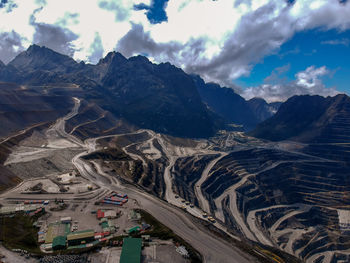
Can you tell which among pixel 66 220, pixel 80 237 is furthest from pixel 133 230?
pixel 66 220

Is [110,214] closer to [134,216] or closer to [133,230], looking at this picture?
[134,216]

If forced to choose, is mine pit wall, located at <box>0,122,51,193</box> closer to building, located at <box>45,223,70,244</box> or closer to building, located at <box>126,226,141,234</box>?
building, located at <box>45,223,70,244</box>

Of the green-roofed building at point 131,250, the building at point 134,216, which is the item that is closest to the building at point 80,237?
the green-roofed building at point 131,250

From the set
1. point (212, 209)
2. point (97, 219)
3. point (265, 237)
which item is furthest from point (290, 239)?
point (97, 219)

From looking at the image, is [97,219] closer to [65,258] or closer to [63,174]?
[65,258]

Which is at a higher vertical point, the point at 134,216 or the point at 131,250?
the point at 134,216

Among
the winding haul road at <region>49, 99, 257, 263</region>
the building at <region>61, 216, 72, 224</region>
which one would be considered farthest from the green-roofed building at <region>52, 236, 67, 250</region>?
the winding haul road at <region>49, 99, 257, 263</region>
